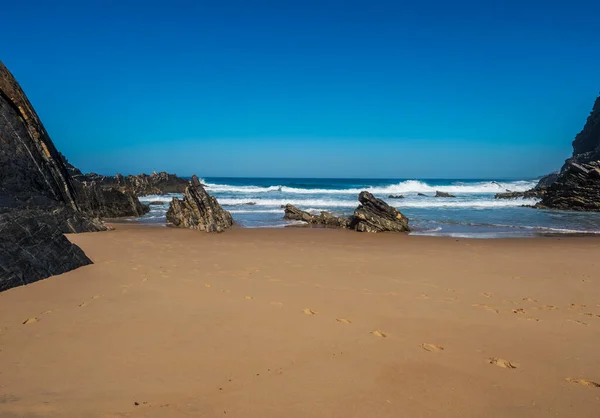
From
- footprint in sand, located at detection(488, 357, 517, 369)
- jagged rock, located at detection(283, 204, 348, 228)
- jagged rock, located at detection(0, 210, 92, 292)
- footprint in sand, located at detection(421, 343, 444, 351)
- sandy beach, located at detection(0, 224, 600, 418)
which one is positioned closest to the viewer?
sandy beach, located at detection(0, 224, 600, 418)

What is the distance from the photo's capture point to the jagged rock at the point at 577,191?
23531 millimetres

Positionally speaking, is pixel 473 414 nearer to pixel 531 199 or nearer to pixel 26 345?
pixel 26 345

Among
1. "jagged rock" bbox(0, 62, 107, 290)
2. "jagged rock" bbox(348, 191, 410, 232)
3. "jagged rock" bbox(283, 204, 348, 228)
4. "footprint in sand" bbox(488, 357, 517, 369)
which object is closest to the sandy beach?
"footprint in sand" bbox(488, 357, 517, 369)

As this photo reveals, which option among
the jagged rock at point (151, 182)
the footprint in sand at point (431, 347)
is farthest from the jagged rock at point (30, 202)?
the jagged rock at point (151, 182)

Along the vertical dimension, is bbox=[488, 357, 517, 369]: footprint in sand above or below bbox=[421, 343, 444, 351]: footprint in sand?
below

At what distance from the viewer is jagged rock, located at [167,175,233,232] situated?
14.0 m

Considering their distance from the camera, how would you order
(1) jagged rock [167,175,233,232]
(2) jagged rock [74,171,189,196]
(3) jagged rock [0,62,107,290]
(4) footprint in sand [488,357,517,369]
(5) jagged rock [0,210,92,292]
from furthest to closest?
1. (2) jagged rock [74,171,189,196]
2. (1) jagged rock [167,175,233,232]
3. (3) jagged rock [0,62,107,290]
4. (5) jagged rock [0,210,92,292]
5. (4) footprint in sand [488,357,517,369]

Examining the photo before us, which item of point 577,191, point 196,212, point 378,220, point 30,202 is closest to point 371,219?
point 378,220

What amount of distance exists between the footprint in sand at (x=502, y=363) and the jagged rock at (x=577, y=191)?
2491 centimetres

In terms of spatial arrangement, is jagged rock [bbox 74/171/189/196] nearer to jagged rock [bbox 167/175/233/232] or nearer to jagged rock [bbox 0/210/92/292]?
jagged rock [bbox 167/175/233/232]

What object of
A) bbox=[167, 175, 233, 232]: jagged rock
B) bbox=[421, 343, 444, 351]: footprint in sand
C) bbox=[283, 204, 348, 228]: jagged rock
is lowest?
bbox=[283, 204, 348, 228]: jagged rock

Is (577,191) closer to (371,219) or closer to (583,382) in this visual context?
(371,219)

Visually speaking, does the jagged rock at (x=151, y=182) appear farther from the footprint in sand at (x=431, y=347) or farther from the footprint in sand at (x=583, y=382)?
the footprint in sand at (x=583, y=382)

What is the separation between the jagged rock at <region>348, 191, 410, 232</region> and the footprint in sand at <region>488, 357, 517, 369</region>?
1056 centimetres
